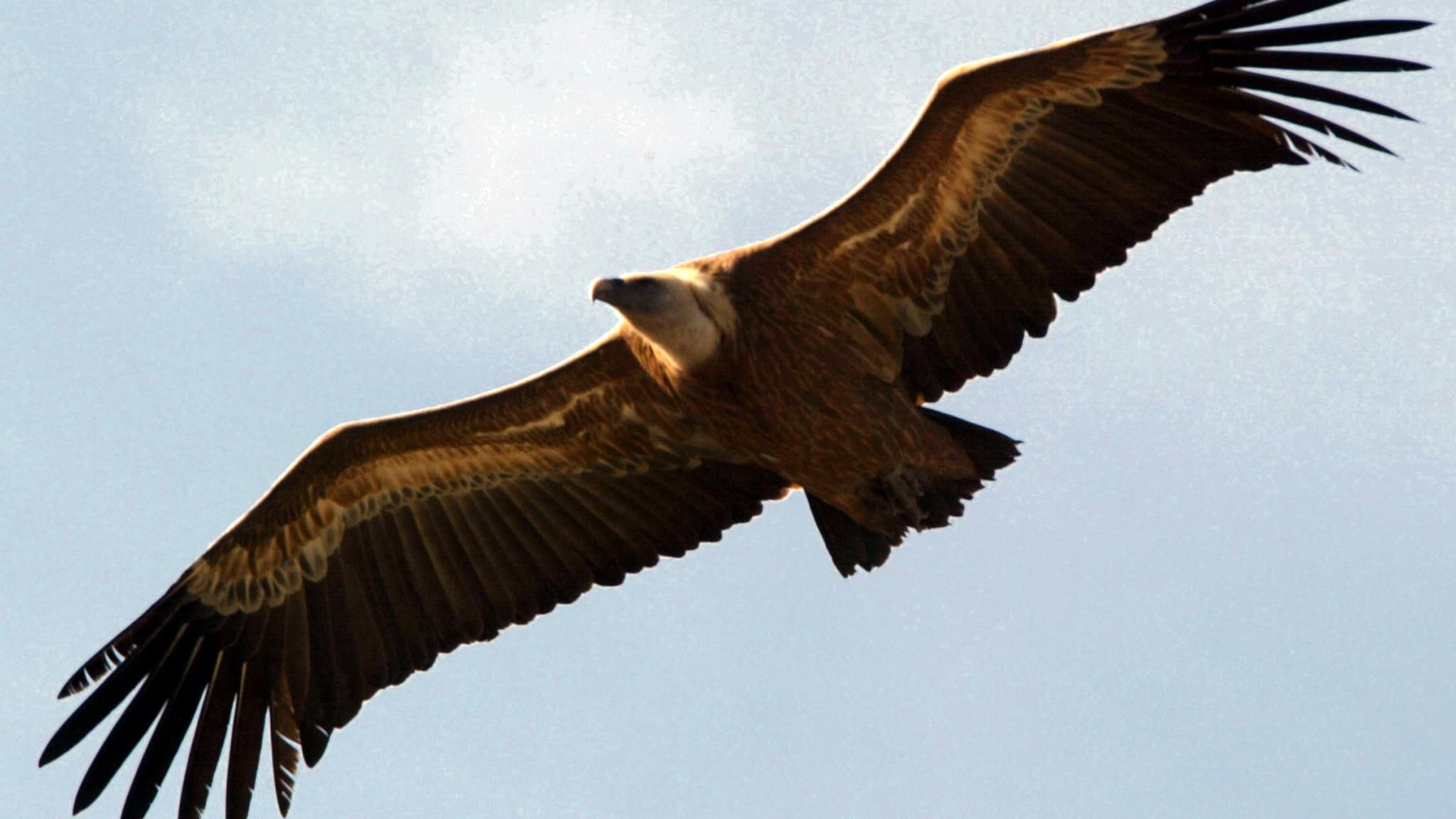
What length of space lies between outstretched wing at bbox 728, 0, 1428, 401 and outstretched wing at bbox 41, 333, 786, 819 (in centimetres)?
141

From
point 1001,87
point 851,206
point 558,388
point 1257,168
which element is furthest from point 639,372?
point 1257,168

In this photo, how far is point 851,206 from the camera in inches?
515

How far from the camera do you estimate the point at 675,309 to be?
42.0 feet

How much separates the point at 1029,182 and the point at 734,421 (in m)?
2.23

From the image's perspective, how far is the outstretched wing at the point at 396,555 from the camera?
14.1 meters

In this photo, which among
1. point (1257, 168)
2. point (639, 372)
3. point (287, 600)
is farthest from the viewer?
point (287, 600)

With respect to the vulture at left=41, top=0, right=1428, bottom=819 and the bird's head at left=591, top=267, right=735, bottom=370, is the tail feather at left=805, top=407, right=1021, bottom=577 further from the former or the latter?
the bird's head at left=591, top=267, right=735, bottom=370

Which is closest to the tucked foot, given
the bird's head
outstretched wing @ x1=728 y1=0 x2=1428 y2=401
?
outstretched wing @ x1=728 y1=0 x2=1428 y2=401

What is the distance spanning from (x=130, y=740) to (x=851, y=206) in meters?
5.55

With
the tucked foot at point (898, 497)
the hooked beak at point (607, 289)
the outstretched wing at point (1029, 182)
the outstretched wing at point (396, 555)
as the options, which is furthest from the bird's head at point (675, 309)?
the tucked foot at point (898, 497)

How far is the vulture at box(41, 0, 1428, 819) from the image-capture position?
509 inches

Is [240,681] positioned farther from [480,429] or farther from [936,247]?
[936,247]

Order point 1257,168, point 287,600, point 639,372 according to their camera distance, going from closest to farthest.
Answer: point 1257,168
point 639,372
point 287,600

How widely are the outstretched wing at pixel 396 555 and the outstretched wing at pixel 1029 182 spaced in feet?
4.63
